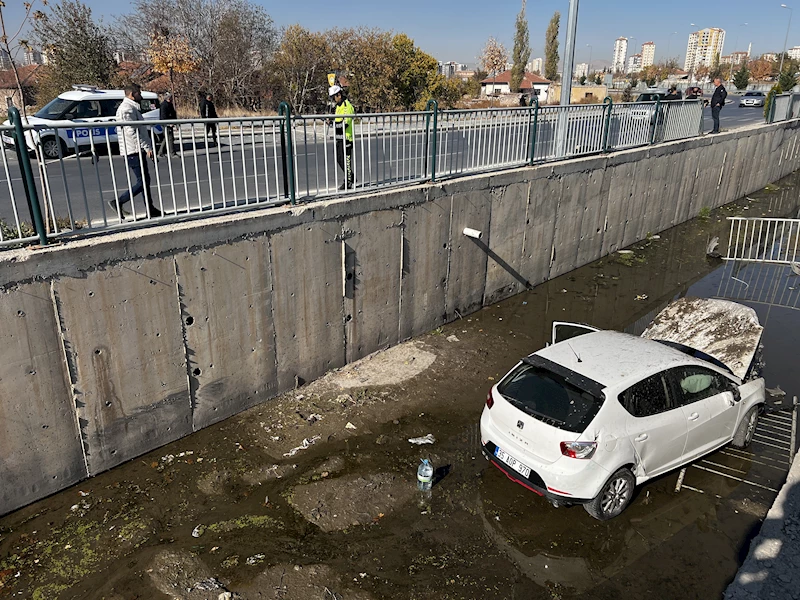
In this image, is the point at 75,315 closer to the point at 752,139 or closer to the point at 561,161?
the point at 561,161

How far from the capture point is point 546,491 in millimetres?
5051

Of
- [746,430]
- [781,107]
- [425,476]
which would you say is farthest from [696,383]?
[781,107]

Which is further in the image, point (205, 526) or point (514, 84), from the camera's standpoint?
point (514, 84)

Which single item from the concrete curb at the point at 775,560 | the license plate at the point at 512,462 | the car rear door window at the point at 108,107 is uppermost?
the car rear door window at the point at 108,107

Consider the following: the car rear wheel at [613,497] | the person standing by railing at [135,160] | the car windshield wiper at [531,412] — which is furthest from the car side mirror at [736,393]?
the person standing by railing at [135,160]

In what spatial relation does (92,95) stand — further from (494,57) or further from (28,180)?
(494,57)

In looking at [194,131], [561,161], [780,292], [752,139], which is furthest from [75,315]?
[752,139]

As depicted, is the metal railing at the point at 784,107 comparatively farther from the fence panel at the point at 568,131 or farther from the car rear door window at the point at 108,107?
the car rear door window at the point at 108,107

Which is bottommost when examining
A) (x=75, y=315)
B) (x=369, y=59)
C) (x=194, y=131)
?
(x=75, y=315)

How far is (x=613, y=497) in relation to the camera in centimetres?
526

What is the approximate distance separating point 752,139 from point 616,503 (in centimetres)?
2048

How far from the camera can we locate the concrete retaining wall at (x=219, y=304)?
17.4 feet

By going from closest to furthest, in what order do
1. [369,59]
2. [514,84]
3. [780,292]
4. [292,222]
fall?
[292,222] → [780,292] → [369,59] → [514,84]

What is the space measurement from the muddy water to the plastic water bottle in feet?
0.39
